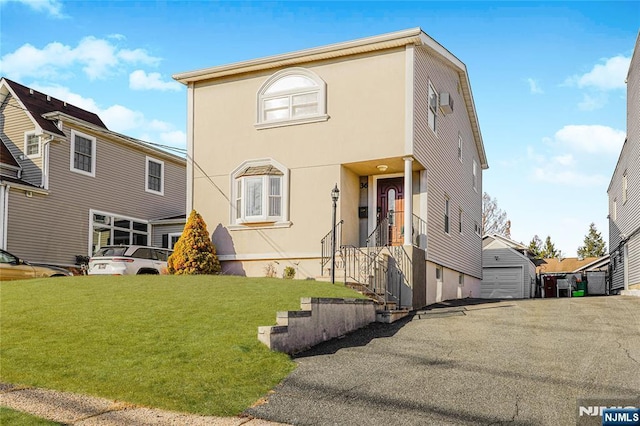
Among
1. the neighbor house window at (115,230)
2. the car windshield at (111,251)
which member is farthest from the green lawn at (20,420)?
the neighbor house window at (115,230)

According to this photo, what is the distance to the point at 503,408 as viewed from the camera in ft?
22.0

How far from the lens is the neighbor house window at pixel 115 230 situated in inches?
945

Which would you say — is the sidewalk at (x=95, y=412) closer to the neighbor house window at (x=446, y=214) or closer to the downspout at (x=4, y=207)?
the neighbor house window at (x=446, y=214)

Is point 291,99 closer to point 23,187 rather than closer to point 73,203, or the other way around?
point 23,187

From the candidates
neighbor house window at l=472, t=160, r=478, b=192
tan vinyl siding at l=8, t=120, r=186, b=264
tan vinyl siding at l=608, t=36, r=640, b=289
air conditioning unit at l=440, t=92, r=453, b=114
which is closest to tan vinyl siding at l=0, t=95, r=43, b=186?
tan vinyl siding at l=8, t=120, r=186, b=264

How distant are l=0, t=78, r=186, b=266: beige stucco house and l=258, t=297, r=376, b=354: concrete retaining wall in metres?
14.1

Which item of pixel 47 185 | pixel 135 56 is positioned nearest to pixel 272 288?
pixel 135 56

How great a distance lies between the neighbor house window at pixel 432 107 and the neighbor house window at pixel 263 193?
4839mm

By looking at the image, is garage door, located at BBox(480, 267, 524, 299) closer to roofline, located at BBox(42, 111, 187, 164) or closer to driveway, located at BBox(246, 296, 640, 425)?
roofline, located at BBox(42, 111, 187, 164)

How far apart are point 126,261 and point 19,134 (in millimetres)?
8549

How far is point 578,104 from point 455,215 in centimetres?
562

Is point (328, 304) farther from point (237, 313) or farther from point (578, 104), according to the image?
point (578, 104)

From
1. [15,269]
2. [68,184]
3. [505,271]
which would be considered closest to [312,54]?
[15,269]

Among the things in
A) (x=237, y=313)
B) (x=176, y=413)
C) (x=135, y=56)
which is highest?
(x=135, y=56)
